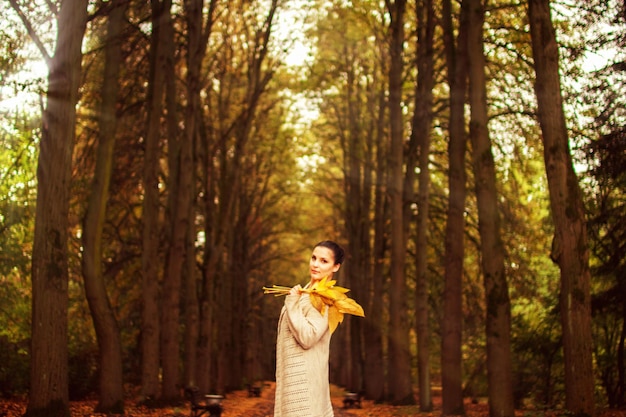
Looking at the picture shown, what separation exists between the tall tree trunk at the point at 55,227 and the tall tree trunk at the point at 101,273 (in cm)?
253

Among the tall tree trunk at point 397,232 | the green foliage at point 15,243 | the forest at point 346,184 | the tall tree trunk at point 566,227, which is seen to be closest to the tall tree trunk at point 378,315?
the forest at point 346,184

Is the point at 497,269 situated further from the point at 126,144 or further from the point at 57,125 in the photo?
the point at 126,144

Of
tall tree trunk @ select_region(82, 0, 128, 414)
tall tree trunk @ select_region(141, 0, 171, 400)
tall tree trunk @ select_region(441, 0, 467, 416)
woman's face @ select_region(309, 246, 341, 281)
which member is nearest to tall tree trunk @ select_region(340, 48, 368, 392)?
tall tree trunk @ select_region(141, 0, 171, 400)

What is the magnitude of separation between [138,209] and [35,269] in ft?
57.2

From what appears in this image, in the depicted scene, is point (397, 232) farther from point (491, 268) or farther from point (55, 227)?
point (55, 227)

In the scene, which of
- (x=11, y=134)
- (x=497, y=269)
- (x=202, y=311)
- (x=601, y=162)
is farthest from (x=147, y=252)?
(x=601, y=162)

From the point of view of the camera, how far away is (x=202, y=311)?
2477 cm

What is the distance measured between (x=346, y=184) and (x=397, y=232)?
1153cm

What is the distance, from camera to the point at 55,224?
11828 mm

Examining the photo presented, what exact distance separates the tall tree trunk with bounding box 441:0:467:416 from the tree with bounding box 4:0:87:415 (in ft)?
27.6

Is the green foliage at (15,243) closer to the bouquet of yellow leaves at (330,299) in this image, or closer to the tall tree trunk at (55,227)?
the tall tree trunk at (55,227)

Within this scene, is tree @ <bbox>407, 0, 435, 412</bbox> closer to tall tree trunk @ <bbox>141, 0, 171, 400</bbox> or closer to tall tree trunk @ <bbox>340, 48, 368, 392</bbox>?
tall tree trunk @ <bbox>141, 0, 171, 400</bbox>

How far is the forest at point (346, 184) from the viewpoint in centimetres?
1248

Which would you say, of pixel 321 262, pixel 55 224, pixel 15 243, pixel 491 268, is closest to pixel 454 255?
pixel 491 268
